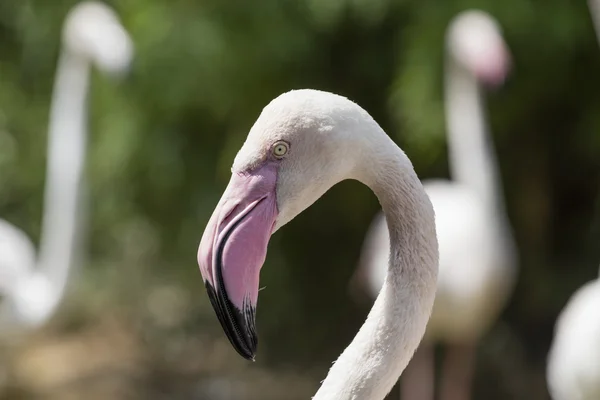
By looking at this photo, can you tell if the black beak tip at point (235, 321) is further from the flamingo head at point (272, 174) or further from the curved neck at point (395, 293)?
the curved neck at point (395, 293)

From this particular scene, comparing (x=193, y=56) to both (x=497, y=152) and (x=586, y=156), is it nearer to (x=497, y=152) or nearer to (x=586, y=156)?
(x=497, y=152)

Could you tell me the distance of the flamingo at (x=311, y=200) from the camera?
1.27 metres

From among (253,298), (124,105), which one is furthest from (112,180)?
(253,298)

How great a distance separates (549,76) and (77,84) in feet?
7.70

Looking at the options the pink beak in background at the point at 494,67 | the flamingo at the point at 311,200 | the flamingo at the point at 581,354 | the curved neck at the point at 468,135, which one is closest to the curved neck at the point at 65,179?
→ the curved neck at the point at 468,135

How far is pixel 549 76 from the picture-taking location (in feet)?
15.2

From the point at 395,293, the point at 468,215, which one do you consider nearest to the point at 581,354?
the point at 468,215

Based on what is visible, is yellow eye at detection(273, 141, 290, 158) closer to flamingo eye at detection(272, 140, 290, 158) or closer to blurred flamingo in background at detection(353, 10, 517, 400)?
flamingo eye at detection(272, 140, 290, 158)

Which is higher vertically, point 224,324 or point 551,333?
point 551,333

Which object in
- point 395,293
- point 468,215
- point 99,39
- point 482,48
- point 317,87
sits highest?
point 99,39

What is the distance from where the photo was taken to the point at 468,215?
4.00 m

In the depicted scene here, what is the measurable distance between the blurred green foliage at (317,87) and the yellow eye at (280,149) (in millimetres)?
2945

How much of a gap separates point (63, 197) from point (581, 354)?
2511 mm

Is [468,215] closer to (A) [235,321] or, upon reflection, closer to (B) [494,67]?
(B) [494,67]
